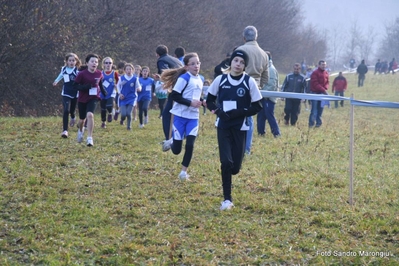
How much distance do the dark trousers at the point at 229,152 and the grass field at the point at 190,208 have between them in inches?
14.1

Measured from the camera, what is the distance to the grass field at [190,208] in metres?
5.97

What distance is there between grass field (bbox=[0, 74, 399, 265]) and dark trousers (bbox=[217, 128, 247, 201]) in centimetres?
36

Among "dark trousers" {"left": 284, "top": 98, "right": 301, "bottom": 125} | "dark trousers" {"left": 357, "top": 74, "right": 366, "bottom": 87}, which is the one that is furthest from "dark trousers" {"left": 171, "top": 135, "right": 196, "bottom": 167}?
"dark trousers" {"left": 357, "top": 74, "right": 366, "bottom": 87}

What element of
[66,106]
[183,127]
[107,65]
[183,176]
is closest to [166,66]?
[66,106]

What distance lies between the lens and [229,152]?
7.59m

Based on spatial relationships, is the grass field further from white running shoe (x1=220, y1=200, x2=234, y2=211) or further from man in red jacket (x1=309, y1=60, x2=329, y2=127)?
man in red jacket (x1=309, y1=60, x2=329, y2=127)

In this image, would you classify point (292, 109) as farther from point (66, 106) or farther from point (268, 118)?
point (66, 106)

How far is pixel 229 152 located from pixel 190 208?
0.79 metres

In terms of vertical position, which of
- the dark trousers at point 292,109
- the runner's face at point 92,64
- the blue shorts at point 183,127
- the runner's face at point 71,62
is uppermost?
the runner's face at point 71,62

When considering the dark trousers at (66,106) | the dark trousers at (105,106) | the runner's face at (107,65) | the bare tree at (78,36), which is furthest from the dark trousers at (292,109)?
the bare tree at (78,36)

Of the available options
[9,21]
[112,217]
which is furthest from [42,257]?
[9,21]

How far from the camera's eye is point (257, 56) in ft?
34.9

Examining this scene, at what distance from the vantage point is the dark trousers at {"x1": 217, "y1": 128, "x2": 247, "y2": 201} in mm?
7547

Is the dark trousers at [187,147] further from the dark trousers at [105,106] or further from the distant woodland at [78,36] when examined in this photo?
the distant woodland at [78,36]
